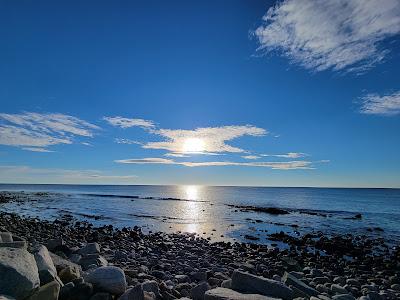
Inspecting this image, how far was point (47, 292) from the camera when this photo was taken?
21.2 feet

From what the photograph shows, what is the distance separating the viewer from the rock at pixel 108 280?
25.7 feet

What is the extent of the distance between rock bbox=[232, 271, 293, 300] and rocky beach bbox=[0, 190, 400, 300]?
2 cm

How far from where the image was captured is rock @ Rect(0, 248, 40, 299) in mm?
5848

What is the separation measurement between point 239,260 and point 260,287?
1050 centimetres

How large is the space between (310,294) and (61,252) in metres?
9.15

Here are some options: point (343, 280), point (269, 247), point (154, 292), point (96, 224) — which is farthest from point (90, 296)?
point (96, 224)

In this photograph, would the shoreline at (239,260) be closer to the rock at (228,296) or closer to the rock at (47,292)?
the rock at (228,296)

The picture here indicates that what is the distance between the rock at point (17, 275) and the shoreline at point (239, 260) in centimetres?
373

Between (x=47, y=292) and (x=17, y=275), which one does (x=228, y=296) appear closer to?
(x=47, y=292)

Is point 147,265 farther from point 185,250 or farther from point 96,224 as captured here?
point 96,224

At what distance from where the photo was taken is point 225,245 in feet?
74.6

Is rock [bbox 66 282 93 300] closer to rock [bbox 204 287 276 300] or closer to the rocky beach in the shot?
the rocky beach

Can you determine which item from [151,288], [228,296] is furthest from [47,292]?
[228,296]

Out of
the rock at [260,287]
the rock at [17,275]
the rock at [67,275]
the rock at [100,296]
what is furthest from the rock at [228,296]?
the rock at [17,275]
